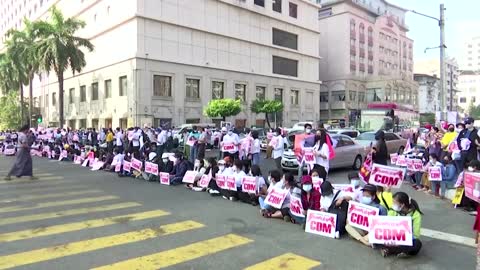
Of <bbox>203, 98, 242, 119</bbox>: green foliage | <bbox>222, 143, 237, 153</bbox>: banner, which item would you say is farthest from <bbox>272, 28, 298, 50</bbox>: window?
<bbox>222, 143, 237, 153</bbox>: banner

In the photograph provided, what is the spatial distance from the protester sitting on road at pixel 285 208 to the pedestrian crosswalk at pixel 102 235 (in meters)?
1.45

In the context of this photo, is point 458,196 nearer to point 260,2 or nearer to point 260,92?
point 260,92

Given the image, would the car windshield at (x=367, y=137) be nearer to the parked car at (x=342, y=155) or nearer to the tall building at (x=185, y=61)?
the parked car at (x=342, y=155)

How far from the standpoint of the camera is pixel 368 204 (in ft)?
24.1

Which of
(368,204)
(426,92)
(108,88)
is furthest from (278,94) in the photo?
(426,92)

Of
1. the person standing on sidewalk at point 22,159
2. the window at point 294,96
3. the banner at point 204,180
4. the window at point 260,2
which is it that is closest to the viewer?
the banner at point 204,180

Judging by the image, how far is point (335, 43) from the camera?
7762 centimetres

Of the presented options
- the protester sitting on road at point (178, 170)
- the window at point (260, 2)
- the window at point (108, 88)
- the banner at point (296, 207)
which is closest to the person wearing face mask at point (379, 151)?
the banner at point (296, 207)

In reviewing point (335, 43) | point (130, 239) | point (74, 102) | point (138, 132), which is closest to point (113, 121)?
point (74, 102)

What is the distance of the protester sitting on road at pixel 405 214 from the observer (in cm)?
637

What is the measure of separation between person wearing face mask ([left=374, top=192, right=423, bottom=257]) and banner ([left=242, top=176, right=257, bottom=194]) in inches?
154

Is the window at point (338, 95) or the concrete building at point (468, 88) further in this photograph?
the concrete building at point (468, 88)

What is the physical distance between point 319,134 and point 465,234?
4.10m

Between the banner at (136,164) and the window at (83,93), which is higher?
the window at (83,93)
